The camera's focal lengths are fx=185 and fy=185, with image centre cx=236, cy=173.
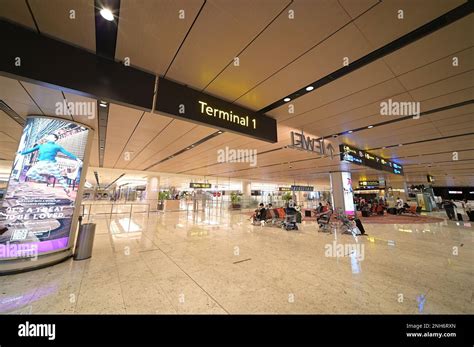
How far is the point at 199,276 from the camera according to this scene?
3426 mm

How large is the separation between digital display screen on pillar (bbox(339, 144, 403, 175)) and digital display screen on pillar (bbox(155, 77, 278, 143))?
3.90 metres

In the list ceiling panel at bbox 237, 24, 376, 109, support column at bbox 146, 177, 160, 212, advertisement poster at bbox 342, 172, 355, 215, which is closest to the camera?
ceiling panel at bbox 237, 24, 376, 109

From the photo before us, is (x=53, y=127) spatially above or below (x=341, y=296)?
above

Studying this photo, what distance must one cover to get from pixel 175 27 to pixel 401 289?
4.90 m

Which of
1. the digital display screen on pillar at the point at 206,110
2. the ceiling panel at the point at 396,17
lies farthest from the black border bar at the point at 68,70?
the ceiling panel at the point at 396,17

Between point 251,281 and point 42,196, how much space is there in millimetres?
4541

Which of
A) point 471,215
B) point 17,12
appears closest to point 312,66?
point 17,12

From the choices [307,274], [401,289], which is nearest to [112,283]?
[307,274]

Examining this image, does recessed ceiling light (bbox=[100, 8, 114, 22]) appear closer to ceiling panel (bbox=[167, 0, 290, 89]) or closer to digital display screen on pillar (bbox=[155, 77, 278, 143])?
ceiling panel (bbox=[167, 0, 290, 89])

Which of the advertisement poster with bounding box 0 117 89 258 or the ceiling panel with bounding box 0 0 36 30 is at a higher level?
the ceiling panel with bounding box 0 0 36 30

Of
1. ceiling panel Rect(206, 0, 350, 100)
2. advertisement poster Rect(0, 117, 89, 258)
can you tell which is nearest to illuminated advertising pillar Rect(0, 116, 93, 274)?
advertisement poster Rect(0, 117, 89, 258)

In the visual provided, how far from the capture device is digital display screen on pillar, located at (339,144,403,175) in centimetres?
651

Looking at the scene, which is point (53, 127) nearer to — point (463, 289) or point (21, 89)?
point (21, 89)

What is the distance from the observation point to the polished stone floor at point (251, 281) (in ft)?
8.15
